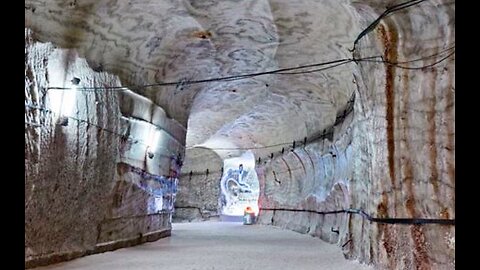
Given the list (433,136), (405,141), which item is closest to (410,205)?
(405,141)

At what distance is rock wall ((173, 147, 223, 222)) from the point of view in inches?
800

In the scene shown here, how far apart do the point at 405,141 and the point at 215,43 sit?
460 cm

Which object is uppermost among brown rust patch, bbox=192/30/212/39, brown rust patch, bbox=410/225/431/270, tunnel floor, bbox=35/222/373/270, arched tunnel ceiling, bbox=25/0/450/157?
brown rust patch, bbox=192/30/212/39

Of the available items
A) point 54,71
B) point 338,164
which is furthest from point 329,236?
point 54,71

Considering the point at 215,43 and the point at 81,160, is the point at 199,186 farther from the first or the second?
the point at 81,160

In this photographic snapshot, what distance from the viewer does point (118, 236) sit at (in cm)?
723

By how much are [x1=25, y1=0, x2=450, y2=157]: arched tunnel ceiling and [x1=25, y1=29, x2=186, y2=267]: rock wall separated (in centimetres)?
40

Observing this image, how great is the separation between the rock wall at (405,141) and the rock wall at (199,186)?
14.0 meters

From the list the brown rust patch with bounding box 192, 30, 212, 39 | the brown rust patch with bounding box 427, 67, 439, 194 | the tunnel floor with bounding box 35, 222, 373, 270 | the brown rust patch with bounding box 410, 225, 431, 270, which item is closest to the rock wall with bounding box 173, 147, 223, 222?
the tunnel floor with bounding box 35, 222, 373, 270

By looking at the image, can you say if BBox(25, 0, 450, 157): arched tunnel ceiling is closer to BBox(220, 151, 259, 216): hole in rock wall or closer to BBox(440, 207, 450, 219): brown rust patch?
BBox(440, 207, 450, 219): brown rust patch

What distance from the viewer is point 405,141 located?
4.40m

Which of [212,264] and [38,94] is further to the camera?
[212,264]
